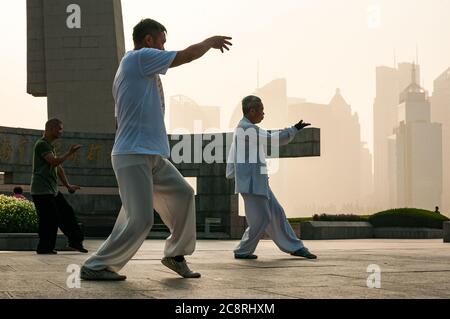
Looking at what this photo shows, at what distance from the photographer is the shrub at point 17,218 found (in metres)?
12.3

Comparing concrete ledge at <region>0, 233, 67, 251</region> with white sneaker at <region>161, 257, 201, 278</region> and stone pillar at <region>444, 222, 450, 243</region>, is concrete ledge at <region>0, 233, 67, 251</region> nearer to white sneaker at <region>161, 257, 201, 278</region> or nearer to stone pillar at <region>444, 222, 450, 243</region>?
white sneaker at <region>161, 257, 201, 278</region>

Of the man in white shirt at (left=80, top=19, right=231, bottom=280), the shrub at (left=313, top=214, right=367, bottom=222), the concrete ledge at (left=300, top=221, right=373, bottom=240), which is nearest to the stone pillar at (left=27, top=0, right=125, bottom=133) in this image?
the concrete ledge at (left=300, top=221, right=373, bottom=240)

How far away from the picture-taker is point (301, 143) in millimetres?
22000

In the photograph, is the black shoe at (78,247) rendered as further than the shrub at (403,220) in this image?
No

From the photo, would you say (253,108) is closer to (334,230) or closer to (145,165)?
(145,165)

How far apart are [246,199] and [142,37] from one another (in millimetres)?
3281

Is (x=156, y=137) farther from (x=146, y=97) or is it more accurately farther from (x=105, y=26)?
(x=105, y=26)

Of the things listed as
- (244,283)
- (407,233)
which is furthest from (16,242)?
(407,233)

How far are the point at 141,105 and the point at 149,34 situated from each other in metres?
0.61

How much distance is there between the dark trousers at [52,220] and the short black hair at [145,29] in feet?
14.5

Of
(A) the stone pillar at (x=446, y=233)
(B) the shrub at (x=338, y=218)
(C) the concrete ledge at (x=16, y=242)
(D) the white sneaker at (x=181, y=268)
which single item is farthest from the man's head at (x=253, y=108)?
(B) the shrub at (x=338, y=218)

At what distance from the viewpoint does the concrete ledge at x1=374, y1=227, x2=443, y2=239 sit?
2589 cm

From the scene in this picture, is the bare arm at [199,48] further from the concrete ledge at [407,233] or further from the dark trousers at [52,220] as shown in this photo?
the concrete ledge at [407,233]

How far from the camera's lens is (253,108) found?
28.9 feet
